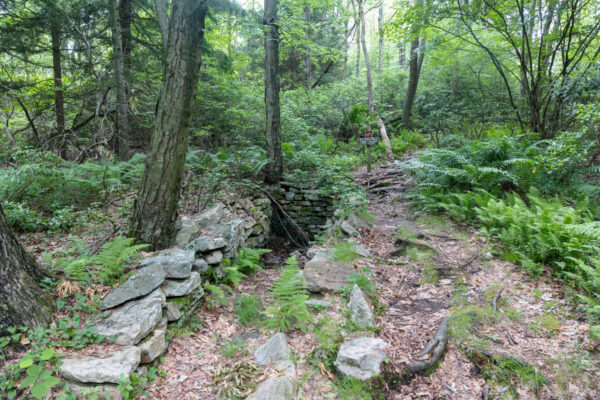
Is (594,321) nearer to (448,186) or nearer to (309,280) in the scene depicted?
(309,280)

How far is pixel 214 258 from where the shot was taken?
4488 mm

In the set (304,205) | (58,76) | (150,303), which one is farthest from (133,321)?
(58,76)

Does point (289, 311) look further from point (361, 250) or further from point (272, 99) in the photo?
point (272, 99)

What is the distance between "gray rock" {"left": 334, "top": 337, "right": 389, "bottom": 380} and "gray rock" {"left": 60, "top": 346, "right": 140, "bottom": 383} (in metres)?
1.75

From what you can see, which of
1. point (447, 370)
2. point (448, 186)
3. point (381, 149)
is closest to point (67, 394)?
point (447, 370)

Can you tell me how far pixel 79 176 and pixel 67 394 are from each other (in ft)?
16.1

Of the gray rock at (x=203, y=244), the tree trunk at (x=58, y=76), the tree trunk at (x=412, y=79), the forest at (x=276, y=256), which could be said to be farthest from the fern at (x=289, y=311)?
the tree trunk at (x=412, y=79)

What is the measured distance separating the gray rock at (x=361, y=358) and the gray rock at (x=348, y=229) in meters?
2.93

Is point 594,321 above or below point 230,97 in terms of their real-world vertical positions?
below

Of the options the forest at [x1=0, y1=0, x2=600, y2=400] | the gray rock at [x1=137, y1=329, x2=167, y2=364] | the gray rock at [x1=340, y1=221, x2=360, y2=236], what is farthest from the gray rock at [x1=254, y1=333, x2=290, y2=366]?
the gray rock at [x1=340, y1=221, x2=360, y2=236]

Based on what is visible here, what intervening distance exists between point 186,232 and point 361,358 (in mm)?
3007

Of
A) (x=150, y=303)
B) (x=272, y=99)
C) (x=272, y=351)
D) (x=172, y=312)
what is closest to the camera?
(x=272, y=351)

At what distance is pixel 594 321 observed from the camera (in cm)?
275

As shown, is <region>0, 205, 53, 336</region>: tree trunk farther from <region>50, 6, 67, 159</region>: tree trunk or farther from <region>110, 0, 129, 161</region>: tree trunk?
<region>50, 6, 67, 159</region>: tree trunk
